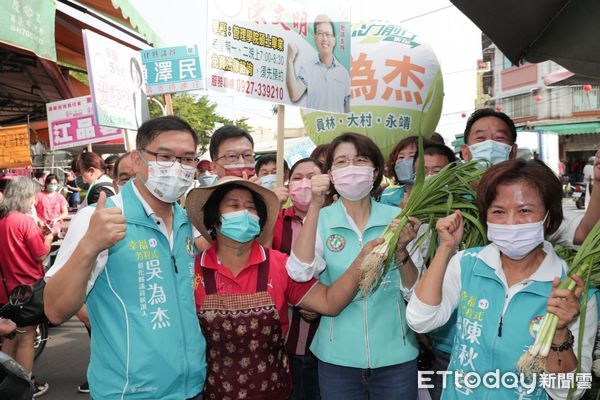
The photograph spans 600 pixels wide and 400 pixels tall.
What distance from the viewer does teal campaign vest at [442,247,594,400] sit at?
188 centimetres

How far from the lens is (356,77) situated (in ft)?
17.8

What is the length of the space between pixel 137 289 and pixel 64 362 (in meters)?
4.16

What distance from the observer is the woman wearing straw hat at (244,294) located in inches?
88.9

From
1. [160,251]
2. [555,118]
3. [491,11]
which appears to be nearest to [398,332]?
[160,251]

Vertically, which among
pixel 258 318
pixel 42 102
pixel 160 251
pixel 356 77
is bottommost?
pixel 258 318

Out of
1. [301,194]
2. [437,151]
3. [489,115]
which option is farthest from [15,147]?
[489,115]

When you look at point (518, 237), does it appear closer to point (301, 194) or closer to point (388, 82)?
point (301, 194)

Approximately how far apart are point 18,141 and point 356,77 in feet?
17.8

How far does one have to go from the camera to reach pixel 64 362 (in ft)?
17.9

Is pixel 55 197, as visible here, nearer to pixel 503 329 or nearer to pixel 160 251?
pixel 160 251

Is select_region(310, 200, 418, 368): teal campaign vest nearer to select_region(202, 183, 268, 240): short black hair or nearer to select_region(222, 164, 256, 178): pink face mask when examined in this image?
select_region(202, 183, 268, 240): short black hair

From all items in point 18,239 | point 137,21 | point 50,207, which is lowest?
point 18,239

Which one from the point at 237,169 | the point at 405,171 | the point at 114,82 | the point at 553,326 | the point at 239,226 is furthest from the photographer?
the point at 114,82

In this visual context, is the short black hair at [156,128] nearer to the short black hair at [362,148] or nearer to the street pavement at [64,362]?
the short black hair at [362,148]
